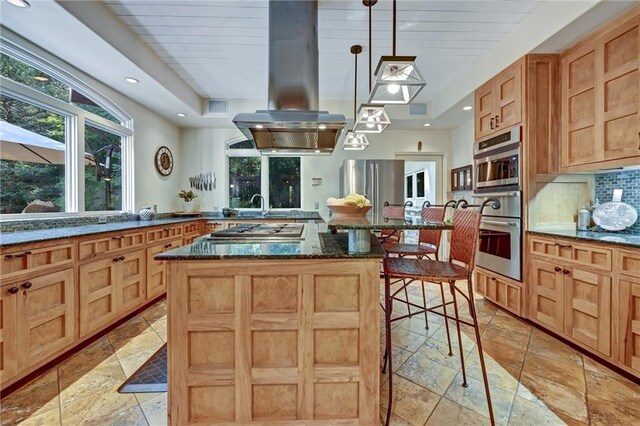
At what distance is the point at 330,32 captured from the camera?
2.57 meters

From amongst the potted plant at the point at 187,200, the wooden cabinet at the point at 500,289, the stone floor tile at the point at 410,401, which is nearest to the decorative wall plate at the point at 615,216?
the wooden cabinet at the point at 500,289

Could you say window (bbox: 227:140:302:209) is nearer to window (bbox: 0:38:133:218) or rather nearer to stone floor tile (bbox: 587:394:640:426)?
window (bbox: 0:38:133:218)

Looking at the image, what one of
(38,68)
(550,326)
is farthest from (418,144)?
(38,68)

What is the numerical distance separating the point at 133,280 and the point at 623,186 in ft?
15.1

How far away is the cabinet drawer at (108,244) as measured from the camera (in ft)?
7.16

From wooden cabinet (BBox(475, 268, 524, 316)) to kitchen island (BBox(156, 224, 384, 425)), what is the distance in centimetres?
207

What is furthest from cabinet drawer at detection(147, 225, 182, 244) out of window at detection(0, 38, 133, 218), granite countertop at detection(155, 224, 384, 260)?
granite countertop at detection(155, 224, 384, 260)

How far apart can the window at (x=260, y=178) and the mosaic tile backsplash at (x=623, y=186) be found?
3.86 meters

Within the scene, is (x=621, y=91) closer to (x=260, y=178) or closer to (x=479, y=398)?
(x=479, y=398)

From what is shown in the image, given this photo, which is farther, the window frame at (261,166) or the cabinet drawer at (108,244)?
the window frame at (261,166)

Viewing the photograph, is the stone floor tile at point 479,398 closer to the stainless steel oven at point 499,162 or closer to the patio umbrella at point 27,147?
the stainless steel oven at point 499,162

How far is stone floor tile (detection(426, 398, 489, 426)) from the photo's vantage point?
1.46 meters

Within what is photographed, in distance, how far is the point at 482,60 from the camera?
307cm

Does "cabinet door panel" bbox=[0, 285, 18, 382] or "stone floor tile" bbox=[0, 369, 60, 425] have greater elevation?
"cabinet door panel" bbox=[0, 285, 18, 382]
